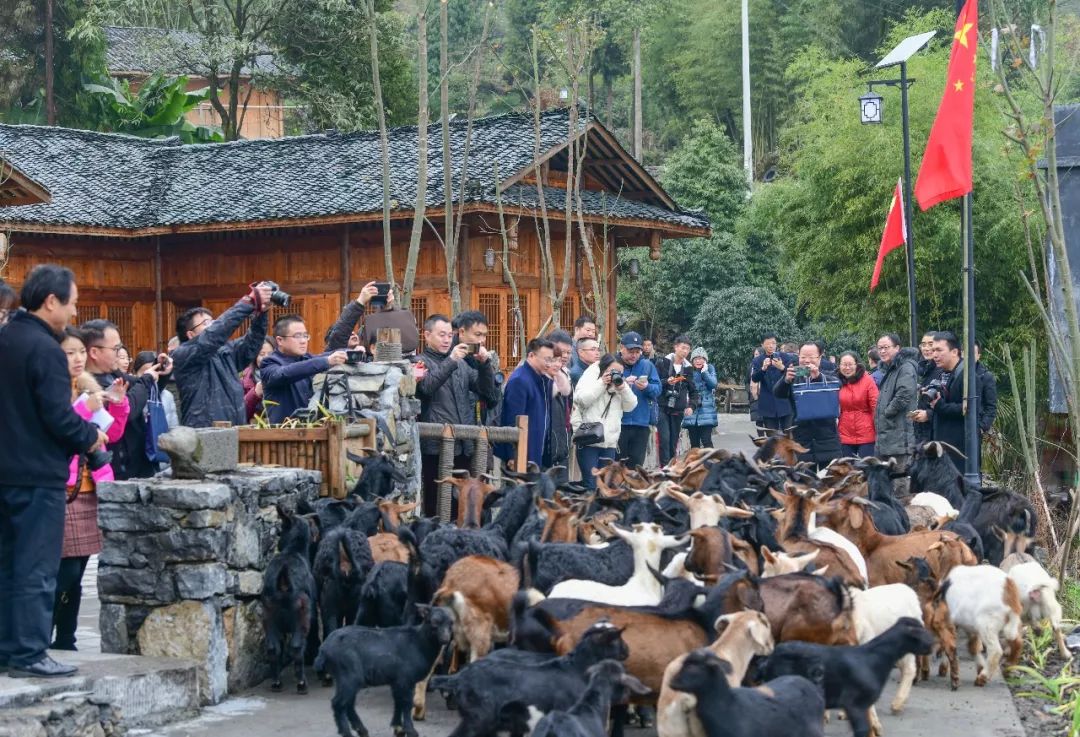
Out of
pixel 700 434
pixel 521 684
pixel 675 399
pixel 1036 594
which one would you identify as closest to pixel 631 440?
pixel 675 399

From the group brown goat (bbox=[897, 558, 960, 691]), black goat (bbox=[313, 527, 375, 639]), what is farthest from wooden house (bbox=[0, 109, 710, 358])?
brown goat (bbox=[897, 558, 960, 691])

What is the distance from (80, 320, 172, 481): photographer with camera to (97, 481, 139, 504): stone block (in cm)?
72

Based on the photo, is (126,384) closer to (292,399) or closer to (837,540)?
(292,399)

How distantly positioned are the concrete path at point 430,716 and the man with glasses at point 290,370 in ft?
8.37

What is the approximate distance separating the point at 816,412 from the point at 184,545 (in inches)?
340

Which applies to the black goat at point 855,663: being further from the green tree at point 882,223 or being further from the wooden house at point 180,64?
the wooden house at point 180,64

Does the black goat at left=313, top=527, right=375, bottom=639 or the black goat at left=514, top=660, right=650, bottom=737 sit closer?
the black goat at left=514, top=660, right=650, bottom=737

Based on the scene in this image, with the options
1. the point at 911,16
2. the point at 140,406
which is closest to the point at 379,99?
the point at 140,406

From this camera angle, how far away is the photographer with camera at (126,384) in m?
8.01

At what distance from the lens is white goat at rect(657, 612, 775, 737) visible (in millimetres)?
5656

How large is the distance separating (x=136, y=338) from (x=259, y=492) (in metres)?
17.7

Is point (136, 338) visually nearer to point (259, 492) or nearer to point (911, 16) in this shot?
point (259, 492)

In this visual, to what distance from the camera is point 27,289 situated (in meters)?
6.25

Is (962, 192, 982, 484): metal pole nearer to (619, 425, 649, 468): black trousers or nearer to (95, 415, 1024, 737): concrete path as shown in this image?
(95, 415, 1024, 737): concrete path
